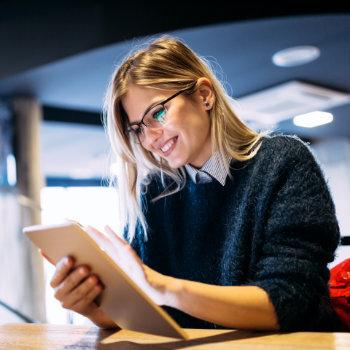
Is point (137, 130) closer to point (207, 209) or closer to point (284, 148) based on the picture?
point (207, 209)

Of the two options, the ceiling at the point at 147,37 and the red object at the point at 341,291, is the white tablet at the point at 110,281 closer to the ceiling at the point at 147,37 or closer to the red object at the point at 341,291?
the red object at the point at 341,291

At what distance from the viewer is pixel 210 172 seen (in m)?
1.47

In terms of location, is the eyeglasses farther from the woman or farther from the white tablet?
the white tablet

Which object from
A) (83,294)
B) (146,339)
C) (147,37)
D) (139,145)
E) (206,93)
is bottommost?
(146,339)

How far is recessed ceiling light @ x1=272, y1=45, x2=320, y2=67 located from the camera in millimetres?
4809

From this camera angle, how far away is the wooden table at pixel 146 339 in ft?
2.95

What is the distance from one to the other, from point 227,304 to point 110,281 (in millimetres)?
255

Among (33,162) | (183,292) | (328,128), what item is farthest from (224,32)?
(328,128)

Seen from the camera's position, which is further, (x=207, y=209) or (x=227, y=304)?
(x=207, y=209)

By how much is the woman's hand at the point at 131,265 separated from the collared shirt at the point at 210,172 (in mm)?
551

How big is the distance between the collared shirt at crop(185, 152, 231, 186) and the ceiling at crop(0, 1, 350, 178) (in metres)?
1.98

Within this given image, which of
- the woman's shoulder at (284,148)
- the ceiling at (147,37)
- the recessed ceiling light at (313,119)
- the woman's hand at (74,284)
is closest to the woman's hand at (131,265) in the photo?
the woman's hand at (74,284)

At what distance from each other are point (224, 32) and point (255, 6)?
0.35m

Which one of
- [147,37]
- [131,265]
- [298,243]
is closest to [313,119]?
[147,37]
